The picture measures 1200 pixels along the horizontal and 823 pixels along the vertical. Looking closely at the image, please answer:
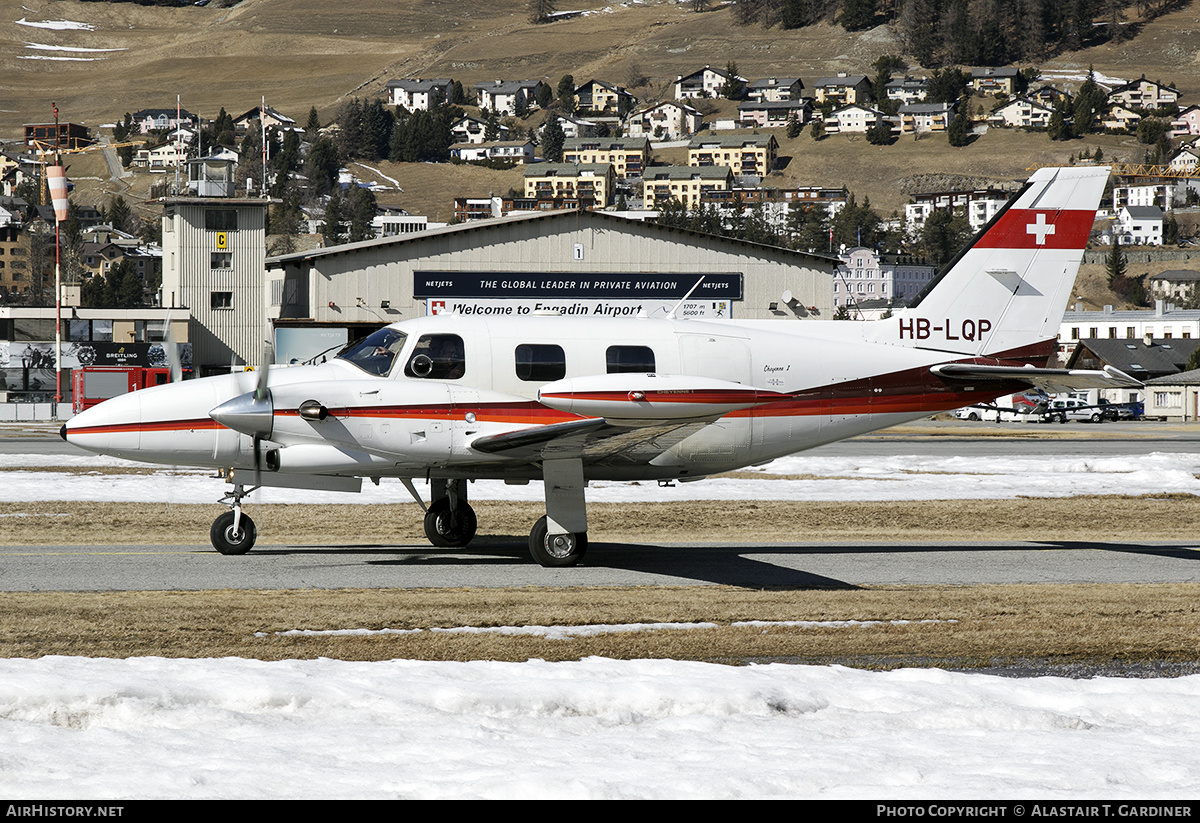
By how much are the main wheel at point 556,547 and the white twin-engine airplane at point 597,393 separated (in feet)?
0.07

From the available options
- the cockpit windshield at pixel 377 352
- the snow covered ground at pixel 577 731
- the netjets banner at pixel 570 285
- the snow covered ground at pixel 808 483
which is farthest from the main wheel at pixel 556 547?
the netjets banner at pixel 570 285

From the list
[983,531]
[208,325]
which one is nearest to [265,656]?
[983,531]

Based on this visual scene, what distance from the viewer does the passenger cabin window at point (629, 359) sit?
1548 cm

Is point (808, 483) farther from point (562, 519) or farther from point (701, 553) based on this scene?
point (562, 519)

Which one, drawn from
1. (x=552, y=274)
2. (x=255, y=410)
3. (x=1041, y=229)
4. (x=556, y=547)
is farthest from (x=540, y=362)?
(x=552, y=274)

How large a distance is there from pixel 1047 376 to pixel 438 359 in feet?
26.7

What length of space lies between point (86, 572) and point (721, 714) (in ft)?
29.7

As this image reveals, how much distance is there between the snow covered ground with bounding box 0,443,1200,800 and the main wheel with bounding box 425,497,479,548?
25.2 feet

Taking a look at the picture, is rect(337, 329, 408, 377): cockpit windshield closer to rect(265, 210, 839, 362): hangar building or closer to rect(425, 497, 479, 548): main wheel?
rect(425, 497, 479, 548): main wheel

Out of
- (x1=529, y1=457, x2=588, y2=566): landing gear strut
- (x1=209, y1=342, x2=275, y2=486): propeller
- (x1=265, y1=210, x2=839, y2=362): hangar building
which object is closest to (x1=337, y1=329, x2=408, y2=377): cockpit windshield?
(x1=209, y1=342, x2=275, y2=486): propeller

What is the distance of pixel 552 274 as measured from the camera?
6081 cm

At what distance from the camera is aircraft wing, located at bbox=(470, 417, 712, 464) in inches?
Result: 547

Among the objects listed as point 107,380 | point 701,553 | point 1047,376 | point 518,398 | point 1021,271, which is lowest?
point 701,553

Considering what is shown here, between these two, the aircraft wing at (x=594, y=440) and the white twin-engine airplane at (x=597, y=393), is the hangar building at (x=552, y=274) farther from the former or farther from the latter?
the aircraft wing at (x=594, y=440)
